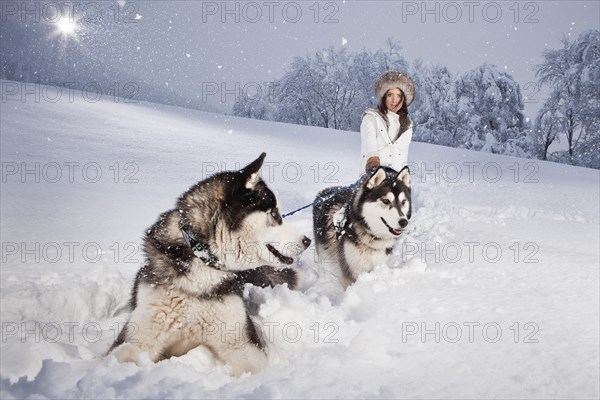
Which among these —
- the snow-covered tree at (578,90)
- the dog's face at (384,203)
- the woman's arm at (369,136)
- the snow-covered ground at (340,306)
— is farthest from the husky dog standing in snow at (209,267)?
the snow-covered tree at (578,90)

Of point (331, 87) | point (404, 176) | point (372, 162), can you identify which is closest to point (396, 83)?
point (372, 162)

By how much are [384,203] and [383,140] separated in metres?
0.97

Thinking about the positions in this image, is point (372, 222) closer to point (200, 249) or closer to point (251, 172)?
point (251, 172)

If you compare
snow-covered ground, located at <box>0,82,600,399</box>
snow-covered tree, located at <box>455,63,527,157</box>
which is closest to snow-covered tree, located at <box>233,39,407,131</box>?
snow-covered tree, located at <box>455,63,527,157</box>

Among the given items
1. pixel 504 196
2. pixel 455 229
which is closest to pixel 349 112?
pixel 504 196

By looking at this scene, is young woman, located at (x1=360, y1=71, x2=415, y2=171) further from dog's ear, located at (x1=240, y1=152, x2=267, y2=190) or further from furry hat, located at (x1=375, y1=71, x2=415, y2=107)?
dog's ear, located at (x1=240, y1=152, x2=267, y2=190)

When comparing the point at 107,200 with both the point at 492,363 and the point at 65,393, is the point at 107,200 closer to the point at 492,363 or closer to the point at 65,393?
the point at 65,393

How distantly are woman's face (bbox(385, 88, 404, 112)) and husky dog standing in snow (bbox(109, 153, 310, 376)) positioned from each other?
252cm

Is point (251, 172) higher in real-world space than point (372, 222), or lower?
higher

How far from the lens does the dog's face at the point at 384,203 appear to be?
3.88m

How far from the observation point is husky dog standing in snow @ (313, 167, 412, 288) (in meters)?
3.93

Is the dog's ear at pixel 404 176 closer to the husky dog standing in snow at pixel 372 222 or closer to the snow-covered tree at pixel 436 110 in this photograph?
the husky dog standing in snow at pixel 372 222

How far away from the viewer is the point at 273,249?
8.48 ft

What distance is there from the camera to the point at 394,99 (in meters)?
4.61
